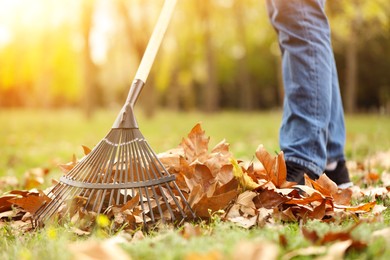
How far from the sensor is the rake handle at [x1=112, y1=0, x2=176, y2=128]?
6.70 feet

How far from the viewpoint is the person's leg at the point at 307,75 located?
2.44 meters

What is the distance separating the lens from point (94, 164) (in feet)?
6.74

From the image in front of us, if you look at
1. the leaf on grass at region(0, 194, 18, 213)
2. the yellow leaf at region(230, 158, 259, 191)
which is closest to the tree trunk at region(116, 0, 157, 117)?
the leaf on grass at region(0, 194, 18, 213)

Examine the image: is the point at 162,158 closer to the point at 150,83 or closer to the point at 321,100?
the point at 321,100

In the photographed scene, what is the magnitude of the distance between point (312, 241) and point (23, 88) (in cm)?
4551

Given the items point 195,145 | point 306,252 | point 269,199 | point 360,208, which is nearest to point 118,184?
point 195,145

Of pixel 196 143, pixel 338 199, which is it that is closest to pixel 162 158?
pixel 196 143

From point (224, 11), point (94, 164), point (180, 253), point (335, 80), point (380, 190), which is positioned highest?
point (224, 11)

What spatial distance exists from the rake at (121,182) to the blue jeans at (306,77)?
69cm

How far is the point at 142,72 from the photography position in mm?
2217

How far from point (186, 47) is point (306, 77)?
74.6 ft

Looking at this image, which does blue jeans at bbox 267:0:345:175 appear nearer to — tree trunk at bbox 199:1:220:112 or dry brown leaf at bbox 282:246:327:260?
dry brown leaf at bbox 282:246:327:260

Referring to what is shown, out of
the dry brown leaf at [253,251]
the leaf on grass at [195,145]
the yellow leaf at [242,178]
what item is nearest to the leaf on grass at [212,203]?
the yellow leaf at [242,178]

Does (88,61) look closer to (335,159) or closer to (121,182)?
(335,159)
